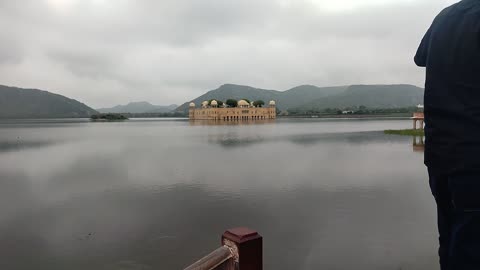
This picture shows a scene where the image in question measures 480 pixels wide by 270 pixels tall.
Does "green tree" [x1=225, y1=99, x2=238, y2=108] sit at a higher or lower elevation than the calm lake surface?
higher

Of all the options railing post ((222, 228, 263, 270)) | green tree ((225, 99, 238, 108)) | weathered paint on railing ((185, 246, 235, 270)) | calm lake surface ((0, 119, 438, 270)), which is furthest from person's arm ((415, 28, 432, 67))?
green tree ((225, 99, 238, 108))

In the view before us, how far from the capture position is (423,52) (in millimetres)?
1629

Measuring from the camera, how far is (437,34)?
1.49 m

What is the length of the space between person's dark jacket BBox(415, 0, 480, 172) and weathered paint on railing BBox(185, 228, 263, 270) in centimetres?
142

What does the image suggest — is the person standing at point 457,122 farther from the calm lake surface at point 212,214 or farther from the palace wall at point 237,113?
the palace wall at point 237,113

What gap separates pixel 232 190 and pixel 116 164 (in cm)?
1199

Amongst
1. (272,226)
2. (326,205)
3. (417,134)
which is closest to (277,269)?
(272,226)

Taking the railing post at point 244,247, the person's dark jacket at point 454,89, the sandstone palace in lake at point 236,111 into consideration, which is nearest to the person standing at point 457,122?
the person's dark jacket at point 454,89

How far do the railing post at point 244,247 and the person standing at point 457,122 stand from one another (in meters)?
1.33

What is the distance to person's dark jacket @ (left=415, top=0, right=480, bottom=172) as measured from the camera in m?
1.38

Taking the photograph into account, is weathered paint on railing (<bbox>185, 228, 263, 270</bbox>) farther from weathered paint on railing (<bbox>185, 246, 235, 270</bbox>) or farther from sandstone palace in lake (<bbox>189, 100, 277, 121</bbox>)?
sandstone palace in lake (<bbox>189, 100, 277, 121</bbox>)

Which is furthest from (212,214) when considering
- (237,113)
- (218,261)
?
(237,113)

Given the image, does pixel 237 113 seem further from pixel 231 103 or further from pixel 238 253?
pixel 238 253

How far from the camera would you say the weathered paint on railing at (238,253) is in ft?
8.09
